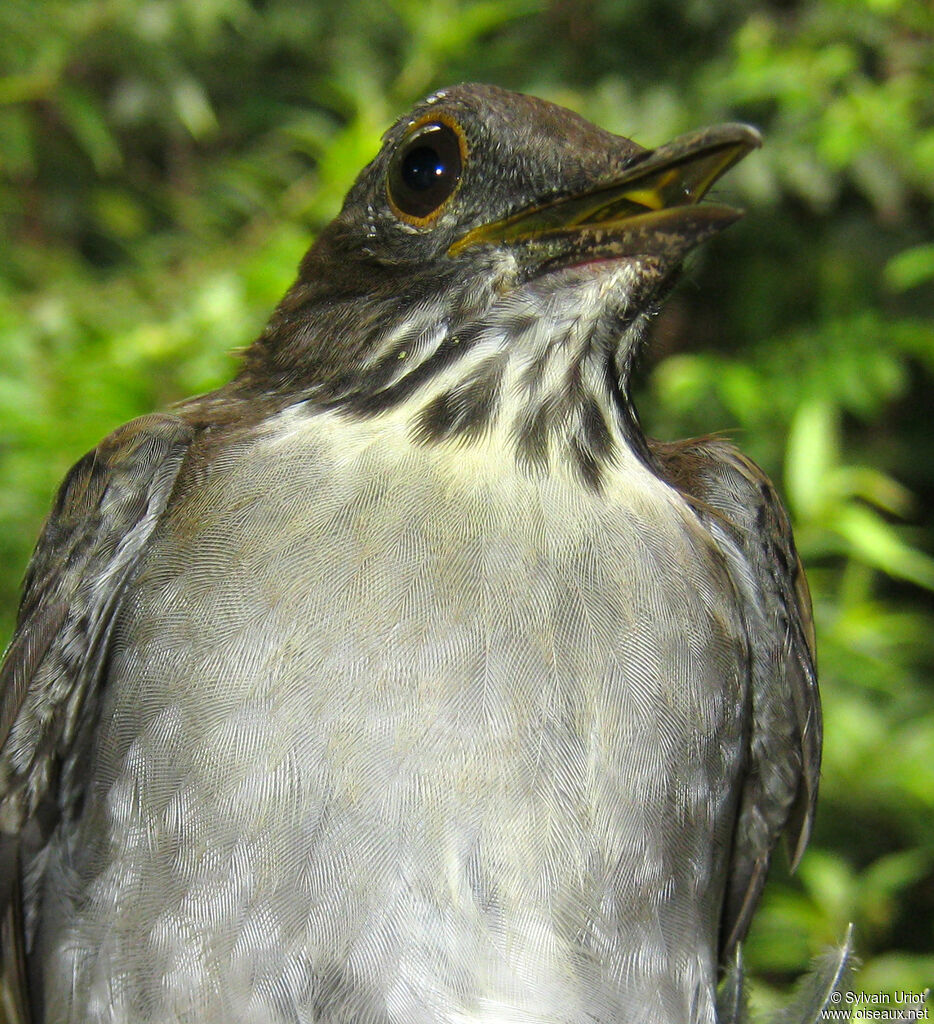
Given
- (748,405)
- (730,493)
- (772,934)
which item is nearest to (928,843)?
(772,934)

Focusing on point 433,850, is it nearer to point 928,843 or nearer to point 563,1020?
point 563,1020

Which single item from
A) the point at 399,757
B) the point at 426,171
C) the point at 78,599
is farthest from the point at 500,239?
the point at 78,599

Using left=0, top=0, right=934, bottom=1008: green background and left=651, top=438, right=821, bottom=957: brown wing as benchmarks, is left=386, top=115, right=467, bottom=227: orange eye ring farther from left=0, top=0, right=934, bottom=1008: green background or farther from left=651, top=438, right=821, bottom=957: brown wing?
left=0, top=0, right=934, bottom=1008: green background

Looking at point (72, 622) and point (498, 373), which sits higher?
Result: point (498, 373)

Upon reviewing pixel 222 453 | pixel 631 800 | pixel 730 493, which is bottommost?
pixel 631 800

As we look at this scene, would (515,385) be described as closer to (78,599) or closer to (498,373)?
(498,373)

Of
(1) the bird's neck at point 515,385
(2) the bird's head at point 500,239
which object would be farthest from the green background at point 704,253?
(2) the bird's head at point 500,239

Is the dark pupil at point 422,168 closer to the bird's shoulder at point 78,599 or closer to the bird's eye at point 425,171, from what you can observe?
the bird's eye at point 425,171
